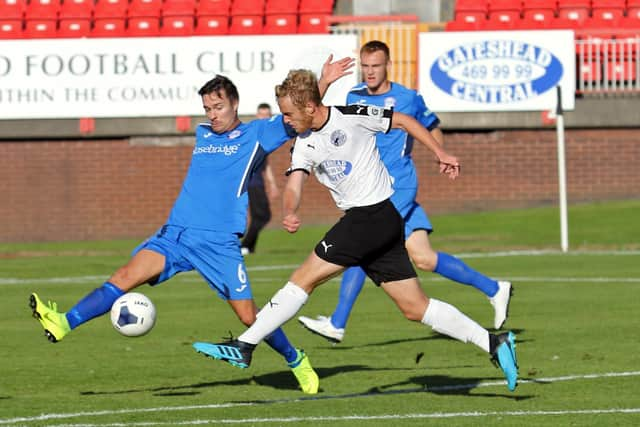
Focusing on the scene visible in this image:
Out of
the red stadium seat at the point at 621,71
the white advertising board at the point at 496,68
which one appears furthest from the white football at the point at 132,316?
the red stadium seat at the point at 621,71

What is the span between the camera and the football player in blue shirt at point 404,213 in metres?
10.7

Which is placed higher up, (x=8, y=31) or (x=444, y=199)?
(x=8, y=31)

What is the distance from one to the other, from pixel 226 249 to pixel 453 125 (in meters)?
→ 16.6

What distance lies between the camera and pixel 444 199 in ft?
84.3

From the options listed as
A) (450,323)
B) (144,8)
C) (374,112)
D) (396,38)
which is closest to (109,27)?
(144,8)

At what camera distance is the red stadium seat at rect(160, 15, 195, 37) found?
26234 mm

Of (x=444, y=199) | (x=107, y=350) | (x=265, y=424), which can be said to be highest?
(x=265, y=424)

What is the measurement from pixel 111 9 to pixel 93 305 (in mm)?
19268

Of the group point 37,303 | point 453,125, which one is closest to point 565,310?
point 37,303

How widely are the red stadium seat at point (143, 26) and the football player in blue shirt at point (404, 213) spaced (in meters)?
15.9

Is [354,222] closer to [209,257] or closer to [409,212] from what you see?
[209,257]

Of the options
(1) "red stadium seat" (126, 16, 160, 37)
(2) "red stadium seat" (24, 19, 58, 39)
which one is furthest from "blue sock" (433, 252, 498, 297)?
(2) "red stadium seat" (24, 19, 58, 39)

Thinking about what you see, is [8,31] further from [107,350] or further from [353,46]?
[107,350]

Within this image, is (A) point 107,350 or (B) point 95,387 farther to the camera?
(A) point 107,350
